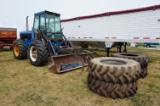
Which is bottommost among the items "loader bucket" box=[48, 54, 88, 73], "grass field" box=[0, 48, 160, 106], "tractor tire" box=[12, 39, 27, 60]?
"grass field" box=[0, 48, 160, 106]

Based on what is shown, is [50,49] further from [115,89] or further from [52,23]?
[115,89]

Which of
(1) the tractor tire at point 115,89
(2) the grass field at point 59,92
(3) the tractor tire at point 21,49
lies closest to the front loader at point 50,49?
(3) the tractor tire at point 21,49

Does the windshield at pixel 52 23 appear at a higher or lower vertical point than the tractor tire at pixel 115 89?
higher

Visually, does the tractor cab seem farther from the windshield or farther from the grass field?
the grass field

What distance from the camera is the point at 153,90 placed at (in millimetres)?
3838

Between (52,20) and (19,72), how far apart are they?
321 cm

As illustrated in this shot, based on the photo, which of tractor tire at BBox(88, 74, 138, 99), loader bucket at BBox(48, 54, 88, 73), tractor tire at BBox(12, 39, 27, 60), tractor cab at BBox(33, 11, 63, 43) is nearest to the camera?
tractor tire at BBox(88, 74, 138, 99)

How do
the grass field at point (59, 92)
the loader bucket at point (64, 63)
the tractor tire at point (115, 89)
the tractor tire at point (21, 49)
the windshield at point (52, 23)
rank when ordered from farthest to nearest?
1. the tractor tire at point (21, 49)
2. the windshield at point (52, 23)
3. the loader bucket at point (64, 63)
4. the tractor tire at point (115, 89)
5. the grass field at point (59, 92)

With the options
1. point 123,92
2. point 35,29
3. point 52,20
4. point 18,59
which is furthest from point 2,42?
point 123,92

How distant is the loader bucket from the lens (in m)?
5.14

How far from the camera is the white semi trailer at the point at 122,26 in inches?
259

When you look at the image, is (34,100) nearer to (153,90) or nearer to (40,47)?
(40,47)

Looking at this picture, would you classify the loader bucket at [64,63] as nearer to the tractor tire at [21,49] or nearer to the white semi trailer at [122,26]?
the tractor tire at [21,49]

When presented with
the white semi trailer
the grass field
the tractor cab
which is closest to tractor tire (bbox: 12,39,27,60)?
the tractor cab
